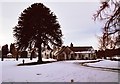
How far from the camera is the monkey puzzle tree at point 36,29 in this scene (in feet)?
165

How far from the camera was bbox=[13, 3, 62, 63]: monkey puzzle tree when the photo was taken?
165 feet

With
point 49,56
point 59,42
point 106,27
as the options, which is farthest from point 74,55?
point 106,27

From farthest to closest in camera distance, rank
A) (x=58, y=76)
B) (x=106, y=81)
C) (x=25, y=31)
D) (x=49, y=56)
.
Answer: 1. (x=49, y=56)
2. (x=25, y=31)
3. (x=58, y=76)
4. (x=106, y=81)

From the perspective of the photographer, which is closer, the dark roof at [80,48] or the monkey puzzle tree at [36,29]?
the monkey puzzle tree at [36,29]

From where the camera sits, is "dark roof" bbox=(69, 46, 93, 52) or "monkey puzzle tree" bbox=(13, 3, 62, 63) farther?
"dark roof" bbox=(69, 46, 93, 52)

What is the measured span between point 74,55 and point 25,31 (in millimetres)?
50711

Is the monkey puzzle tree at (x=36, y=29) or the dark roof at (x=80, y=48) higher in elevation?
the monkey puzzle tree at (x=36, y=29)

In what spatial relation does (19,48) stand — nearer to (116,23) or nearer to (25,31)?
(25,31)

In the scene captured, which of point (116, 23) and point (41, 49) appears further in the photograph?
point (41, 49)

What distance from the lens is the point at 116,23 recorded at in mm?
24578

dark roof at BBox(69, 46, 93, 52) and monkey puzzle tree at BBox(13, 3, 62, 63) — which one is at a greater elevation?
monkey puzzle tree at BBox(13, 3, 62, 63)

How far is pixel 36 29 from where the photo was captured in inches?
1982

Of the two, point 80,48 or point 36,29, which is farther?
point 80,48

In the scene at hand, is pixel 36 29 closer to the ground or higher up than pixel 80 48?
higher up
